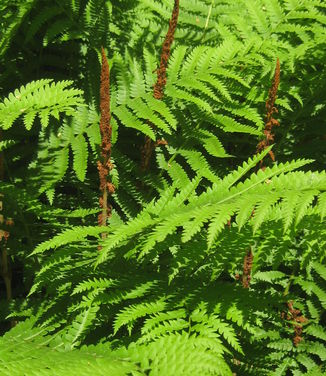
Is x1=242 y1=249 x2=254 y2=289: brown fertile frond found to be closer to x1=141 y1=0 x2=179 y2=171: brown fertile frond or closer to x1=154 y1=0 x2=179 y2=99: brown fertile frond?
x1=141 y1=0 x2=179 y2=171: brown fertile frond

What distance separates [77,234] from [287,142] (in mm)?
1510

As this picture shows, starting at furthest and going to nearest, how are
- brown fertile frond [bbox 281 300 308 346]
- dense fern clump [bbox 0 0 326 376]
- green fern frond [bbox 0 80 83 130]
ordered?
brown fertile frond [bbox 281 300 308 346] → green fern frond [bbox 0 80 83 130] → dense fern clump [bbox 0 0 326 376]

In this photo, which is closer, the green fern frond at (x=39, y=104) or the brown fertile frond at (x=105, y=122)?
the brown fertile frond at (x=105, y=122)

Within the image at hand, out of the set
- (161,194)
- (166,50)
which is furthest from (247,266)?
(166,50)

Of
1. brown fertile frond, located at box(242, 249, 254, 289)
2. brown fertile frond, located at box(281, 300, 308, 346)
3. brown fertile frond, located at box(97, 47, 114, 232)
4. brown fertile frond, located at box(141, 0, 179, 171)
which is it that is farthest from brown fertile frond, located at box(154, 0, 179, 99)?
brown fertile frond, located at box(281, 300, 308, 346)

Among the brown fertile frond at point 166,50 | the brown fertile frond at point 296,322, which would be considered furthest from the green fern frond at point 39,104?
the brown fertile frond at point 296,322

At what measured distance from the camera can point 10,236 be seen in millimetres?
2445

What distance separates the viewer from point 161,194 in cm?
201

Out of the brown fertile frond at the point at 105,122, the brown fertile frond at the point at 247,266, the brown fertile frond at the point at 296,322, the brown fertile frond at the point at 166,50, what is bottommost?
the brown fertile frond at the point at 296,322

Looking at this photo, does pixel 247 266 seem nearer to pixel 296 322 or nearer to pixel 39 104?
pixel 296 322

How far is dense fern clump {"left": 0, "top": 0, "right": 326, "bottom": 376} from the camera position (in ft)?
5.48

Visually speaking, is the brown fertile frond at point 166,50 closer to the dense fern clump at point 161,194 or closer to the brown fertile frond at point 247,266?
the dense fern clump at point 161,194

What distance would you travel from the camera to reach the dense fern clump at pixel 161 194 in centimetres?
167

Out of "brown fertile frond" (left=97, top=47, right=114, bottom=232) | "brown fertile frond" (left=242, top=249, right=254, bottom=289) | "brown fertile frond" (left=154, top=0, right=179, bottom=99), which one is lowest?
"brown fertile frond" (left=242, top=249, right=254, bottom=289)
